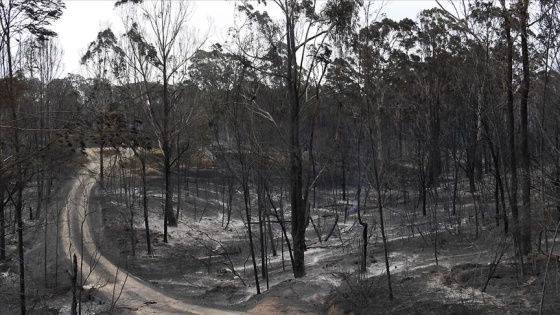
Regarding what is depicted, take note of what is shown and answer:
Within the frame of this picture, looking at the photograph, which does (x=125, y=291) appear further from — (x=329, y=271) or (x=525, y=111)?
(x=525, y=111)

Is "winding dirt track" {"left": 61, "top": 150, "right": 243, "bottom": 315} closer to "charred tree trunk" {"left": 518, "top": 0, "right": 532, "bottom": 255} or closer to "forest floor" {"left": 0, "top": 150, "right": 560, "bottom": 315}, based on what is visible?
"forest floor" {"left": 0, "top": 150, "right": 560, "bottom": 315}

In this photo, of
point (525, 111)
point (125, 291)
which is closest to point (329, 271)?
point (125, 291)

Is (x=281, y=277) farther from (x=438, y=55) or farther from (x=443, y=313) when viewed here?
(x=438, y=55)

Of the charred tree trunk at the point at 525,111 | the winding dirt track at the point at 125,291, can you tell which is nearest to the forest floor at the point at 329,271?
the winding dirt track at the point at 125,291

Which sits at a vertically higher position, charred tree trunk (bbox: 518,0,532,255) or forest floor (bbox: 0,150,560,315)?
charred tree trunk (bbox: 518,0,532,255)

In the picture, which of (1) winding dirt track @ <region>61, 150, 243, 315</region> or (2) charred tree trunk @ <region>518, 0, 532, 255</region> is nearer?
(2) charred tree trunk @ <region>518, 0, 532, 255</region>

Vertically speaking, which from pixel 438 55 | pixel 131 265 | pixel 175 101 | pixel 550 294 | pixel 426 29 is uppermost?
pixel 426 29

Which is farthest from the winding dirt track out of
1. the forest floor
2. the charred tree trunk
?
the charred tree trunk

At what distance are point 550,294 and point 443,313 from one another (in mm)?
2078

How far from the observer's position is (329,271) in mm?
16547

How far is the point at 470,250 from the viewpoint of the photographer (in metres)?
17.7

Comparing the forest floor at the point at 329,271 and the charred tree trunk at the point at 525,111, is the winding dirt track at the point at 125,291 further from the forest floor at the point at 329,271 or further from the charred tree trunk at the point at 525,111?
the charred tree trunk at the point at 525,111

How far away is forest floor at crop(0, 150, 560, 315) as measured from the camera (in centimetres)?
1105

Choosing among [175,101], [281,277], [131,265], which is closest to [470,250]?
[281,277]
